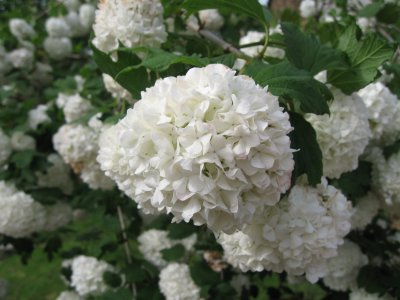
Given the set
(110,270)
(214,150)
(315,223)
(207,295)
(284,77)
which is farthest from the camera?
(110,270)

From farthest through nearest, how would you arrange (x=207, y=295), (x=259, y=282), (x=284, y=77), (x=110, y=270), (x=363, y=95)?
(x=259, y=282)
(x=110, y=270)
(x=207, y=295)
(x=363, y=95)
(x=284, y=77)

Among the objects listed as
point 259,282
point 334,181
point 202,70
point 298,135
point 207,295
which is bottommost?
point 259,282

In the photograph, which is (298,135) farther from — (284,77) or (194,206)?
(194,206)

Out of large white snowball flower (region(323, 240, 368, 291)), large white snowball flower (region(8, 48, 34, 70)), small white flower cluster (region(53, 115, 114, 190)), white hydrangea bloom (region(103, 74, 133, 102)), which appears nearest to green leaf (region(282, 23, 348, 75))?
white hydrangea bloom (region(103, 74, 133, 102))

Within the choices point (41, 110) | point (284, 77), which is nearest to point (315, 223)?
point (284, 77)

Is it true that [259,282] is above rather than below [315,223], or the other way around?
below

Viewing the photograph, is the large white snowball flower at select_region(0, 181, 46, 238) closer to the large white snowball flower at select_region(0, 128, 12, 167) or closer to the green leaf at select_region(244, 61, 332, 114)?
the large white snowball flower at select_region(0, 128, 12, 167)

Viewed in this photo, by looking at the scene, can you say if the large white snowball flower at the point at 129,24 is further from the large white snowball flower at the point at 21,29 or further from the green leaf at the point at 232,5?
the large white snowball flower at the point at 21,29
